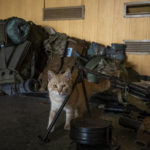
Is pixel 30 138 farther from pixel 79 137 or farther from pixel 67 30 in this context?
pixel 67 30

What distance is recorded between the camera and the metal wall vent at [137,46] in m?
2.44

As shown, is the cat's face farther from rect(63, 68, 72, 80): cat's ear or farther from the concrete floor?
the concrete floor

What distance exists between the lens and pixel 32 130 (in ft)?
4.39

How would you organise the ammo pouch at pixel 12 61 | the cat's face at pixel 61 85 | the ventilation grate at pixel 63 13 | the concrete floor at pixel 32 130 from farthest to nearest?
the ventilation grate at pixel 63 13, the ammo pouch at pixel 12 61, the cat's face at pixel 61 85, the concrete floor at pixel 32 130

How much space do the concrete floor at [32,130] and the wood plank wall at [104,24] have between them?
1253mm

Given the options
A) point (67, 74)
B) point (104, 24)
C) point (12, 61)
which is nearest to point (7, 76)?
point (12, 61)

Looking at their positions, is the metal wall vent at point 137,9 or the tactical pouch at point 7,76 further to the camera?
the metal wall vent at point 137,9

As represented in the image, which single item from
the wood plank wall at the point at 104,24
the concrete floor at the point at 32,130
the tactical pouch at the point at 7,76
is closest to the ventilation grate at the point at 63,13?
the wood plank wall at the point at 104,24

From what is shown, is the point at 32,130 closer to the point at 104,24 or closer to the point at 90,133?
the point at 90,133

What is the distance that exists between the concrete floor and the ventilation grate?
1.47 metres

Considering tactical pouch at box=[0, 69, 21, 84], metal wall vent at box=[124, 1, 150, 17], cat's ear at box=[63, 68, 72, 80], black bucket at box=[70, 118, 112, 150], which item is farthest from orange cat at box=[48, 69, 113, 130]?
metal wall vent at box=[124, 1, 150, 17]

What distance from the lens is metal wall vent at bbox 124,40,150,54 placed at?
8.01ft

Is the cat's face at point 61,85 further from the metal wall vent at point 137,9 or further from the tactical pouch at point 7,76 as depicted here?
the metal wall vent at point 137,9

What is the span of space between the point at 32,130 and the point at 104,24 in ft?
6.11
